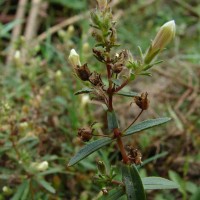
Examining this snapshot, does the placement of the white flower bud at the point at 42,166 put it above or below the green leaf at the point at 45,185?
above

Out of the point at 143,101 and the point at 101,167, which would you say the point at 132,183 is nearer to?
the point at 101,167

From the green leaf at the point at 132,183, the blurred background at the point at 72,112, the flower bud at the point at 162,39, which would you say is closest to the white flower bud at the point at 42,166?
the blurred background at the point at 72,112

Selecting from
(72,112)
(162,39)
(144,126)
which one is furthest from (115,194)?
(72,112)

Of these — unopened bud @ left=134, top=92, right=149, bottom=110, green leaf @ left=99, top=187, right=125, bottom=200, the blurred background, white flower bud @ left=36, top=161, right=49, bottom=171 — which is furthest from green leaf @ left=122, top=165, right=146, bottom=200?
white flower bud @ left=36, top=161, right=49, bottom=171

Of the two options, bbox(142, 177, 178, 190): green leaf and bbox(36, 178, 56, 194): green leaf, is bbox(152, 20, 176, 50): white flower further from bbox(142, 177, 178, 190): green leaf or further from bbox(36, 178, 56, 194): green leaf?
bbox(36, 178, 56, 194): green leaf

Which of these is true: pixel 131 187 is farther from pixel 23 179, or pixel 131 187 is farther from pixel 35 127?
pixel 35 127

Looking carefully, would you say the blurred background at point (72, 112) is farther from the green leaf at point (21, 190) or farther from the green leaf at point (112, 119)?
the green leaf at point (112, 119)
